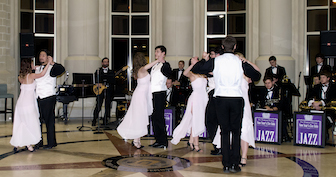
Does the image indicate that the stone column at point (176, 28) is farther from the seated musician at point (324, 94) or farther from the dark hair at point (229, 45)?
the dark hair at point (229, 45)

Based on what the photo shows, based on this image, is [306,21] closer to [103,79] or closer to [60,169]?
[103,79]

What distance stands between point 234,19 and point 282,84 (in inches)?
242

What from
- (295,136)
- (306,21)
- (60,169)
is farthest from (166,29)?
(60,169)

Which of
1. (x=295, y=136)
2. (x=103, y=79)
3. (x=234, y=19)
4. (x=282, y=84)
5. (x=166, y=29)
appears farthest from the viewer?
(x=234, y=19)

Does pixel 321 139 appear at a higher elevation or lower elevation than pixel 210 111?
lower

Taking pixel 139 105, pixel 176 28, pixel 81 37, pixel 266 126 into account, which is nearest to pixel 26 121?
pixel 139 105

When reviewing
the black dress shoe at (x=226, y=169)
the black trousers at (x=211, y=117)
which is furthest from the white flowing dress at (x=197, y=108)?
the black dress shoe at (x=226, y=169)

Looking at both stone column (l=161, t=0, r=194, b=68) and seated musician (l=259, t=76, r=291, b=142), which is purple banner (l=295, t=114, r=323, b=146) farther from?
stone column (l=161, t=0, r=194, b=68)

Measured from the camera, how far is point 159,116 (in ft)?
25.8

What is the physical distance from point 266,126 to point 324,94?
70.1 inches

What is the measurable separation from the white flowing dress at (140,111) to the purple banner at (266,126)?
2425 millimetres

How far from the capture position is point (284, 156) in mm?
7176

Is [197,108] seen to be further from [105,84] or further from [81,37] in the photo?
[81,37]

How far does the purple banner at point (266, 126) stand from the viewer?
27.7 ft
